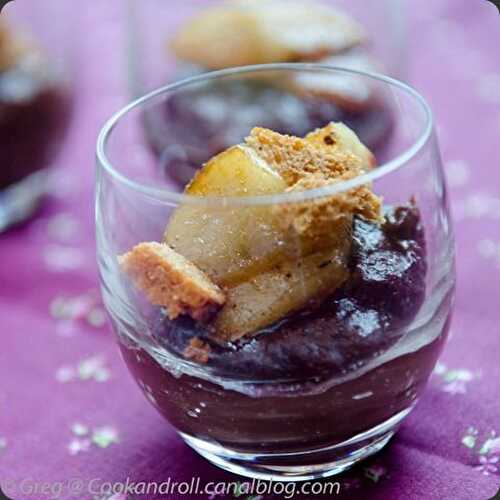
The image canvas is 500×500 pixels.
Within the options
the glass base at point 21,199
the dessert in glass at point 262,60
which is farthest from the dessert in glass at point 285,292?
the glass base at point 21,199

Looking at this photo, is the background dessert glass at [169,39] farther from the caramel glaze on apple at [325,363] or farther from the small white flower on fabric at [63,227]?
the caramel glaze on apple at [325,363]

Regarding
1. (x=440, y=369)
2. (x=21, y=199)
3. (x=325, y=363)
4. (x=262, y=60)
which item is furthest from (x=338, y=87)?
(x=21, y=199)

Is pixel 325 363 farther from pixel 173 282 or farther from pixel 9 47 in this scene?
pixel 9 47

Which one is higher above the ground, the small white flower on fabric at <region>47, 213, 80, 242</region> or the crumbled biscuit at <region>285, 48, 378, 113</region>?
the crumbled biscuit at <region>285, 48, 378, 113</region>

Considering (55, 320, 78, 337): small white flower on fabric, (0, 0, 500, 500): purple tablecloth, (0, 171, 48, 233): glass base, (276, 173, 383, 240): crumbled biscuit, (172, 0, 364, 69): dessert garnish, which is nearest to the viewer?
(276, 173, 383, 240): crumbled biscuit

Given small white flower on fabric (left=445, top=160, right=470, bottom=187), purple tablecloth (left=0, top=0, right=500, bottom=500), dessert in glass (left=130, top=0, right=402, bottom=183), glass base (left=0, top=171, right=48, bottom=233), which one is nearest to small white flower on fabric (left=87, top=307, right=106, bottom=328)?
purple tablecloth (left=0, top=0, right=500, bottom=500)

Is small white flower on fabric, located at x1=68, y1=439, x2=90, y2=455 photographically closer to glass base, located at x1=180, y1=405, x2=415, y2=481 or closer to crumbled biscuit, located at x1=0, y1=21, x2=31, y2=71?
glass base, located at x1=180, y1=405, x2=415, y2=481
